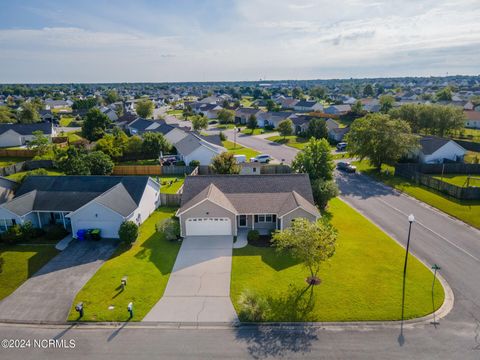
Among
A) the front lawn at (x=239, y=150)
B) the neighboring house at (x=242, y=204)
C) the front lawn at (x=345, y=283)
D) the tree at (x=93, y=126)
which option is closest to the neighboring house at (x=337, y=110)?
the front lawn at (x=239, y=150)

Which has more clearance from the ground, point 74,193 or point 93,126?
point 93,126

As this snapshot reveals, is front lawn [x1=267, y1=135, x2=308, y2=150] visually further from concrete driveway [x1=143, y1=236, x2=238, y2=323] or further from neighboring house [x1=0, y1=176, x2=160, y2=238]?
concrete driveway [x1=143, y1=236, x2=238, y2=323]

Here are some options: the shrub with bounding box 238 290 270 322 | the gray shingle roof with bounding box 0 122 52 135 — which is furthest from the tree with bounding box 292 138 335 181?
the gray shingle roof with bounding box 0 122 52 135

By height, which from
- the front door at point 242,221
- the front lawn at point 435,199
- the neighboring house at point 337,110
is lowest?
the front lawn at point 435,199

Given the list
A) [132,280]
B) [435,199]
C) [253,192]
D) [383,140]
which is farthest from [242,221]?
[383,140]

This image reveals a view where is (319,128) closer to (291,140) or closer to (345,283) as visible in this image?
(291,140)

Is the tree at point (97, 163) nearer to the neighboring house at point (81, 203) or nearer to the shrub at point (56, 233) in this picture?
the neighboring house at point (81, 203)

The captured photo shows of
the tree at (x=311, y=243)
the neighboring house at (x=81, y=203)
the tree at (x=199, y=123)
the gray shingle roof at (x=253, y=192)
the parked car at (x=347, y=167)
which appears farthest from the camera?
the tree at (x=199, y=123)
